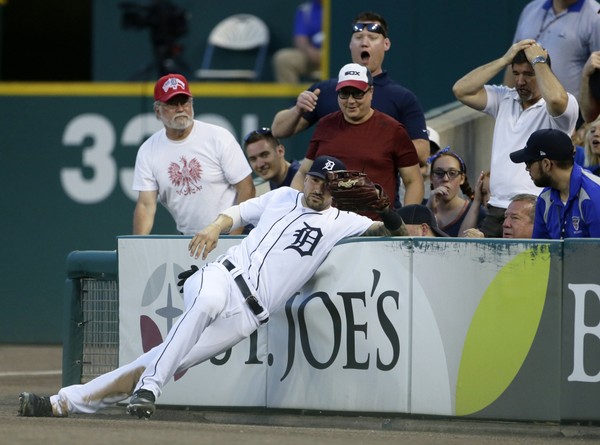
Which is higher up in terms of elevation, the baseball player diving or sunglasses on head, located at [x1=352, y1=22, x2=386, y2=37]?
sunglasses on head, located at [x1=352, y1=22, x2=386, y2=37]

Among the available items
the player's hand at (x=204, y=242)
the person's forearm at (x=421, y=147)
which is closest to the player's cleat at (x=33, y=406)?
the player's hand at (x=204, y=242)

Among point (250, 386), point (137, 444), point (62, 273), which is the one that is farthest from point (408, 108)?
point (62, 273)

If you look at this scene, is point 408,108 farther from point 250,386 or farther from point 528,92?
point 250,386

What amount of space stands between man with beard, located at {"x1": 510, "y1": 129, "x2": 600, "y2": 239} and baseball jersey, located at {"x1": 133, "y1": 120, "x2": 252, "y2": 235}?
8.03ft

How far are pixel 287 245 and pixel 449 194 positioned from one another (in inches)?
73.9

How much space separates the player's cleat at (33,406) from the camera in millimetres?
8422

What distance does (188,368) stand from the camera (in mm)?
8641

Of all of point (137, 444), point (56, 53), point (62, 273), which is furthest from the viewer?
point (56, 53)

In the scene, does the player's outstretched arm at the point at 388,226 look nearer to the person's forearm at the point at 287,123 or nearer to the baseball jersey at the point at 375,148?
the baseball jersey at the point at 375,148

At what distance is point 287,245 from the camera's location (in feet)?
28.0

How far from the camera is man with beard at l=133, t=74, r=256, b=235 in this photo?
10008 millimetres

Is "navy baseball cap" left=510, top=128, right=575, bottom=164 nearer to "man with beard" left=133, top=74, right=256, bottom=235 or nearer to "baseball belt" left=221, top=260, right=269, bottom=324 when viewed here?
"baseball belt" left=221, top=260, right=269, bottom=324

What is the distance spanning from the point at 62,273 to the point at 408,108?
543 cm

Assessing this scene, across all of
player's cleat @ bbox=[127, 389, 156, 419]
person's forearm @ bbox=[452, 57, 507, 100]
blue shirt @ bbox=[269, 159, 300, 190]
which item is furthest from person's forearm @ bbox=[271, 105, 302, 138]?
player's cleat @ bbox=[127, 389, 156, 419]
